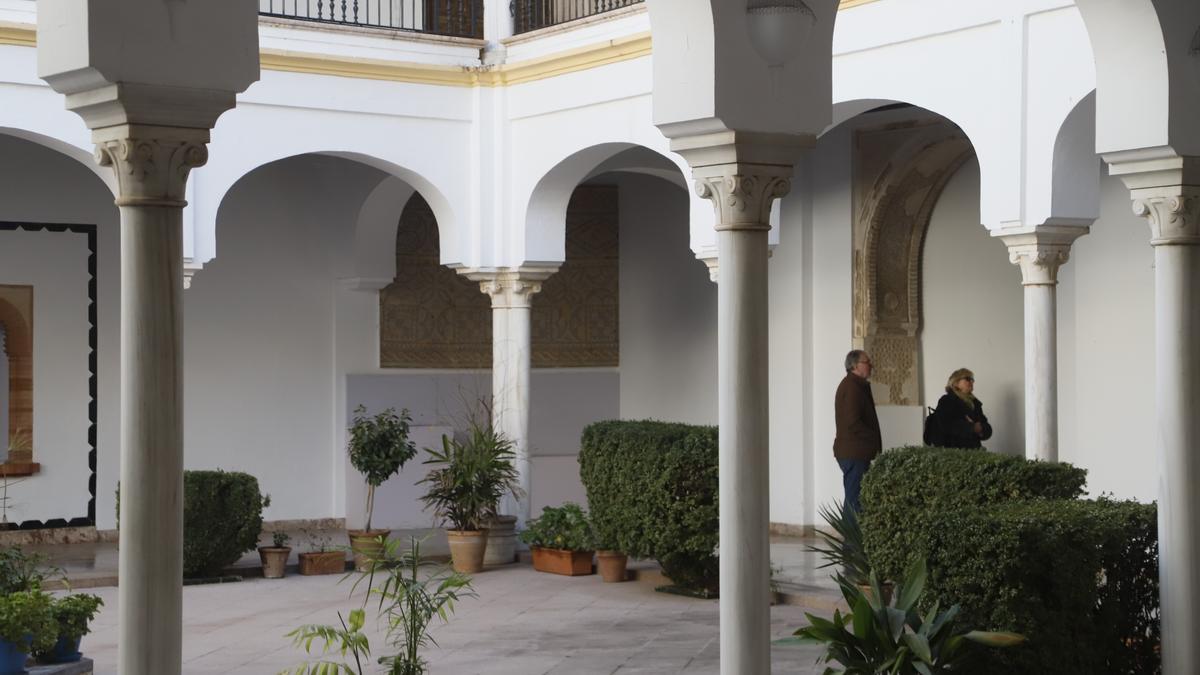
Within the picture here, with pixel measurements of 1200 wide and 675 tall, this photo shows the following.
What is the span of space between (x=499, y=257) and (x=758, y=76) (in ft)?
27.7

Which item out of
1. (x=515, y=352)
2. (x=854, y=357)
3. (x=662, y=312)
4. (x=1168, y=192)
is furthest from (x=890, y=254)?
(x=1168, y=192)

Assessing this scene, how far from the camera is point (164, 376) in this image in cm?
466

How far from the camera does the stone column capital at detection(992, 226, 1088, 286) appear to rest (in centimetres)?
1024

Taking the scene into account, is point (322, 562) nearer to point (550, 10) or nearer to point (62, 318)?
point (62, 318)

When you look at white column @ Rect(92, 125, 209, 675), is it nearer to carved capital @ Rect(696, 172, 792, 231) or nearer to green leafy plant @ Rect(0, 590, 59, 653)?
carved capital @ Rect(696, 172, 792, 231)

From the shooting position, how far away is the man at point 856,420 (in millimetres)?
12469

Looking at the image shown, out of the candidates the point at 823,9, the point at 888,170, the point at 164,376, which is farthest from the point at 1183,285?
the point at 888,170

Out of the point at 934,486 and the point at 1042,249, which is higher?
the point at 1042,249

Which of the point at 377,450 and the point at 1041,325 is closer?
the point at 1041,325

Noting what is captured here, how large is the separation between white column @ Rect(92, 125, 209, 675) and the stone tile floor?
4.63m

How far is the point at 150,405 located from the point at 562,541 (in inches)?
339

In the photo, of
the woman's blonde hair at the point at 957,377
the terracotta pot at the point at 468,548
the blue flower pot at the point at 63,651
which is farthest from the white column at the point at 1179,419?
the terracotta pot at the point at 468,548

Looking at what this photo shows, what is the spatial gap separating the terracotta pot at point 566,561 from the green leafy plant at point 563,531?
44mm

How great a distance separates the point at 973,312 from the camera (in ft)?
46.7
